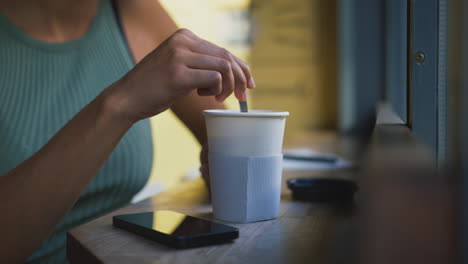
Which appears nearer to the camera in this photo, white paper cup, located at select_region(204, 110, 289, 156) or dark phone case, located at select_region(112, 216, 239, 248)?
dark phone case, located at select_region(112, 216, 239, 248)

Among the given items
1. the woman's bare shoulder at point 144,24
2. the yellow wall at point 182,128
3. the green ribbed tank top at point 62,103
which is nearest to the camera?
the green ribbed tank top at point 62,103

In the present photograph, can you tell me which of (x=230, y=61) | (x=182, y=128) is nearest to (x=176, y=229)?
(x=230, y=61)

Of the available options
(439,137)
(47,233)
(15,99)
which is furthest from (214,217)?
(15,99)

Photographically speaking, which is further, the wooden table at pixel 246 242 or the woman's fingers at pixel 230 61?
the woman's fingers at pixel 230 61

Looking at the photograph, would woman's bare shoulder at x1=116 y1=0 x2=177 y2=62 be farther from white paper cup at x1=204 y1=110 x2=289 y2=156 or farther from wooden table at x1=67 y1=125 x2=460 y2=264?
white paper cup at x1=204 y1=110 x2=289 y2=156

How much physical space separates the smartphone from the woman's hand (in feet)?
0.44

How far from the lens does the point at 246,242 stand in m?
0.58

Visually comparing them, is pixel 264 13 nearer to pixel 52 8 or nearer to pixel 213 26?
pixel 213 26

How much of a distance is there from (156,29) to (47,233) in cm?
63

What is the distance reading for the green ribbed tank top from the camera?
95 cm

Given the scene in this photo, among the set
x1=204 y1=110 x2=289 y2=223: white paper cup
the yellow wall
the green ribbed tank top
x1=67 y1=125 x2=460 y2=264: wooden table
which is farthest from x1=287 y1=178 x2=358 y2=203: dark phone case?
the yellow wall

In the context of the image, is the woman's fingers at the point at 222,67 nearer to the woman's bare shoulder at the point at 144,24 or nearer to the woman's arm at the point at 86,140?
the woman's arm at the point at 86,140

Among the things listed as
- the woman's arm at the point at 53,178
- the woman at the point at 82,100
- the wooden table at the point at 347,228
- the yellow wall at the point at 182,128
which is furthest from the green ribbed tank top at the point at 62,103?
the yellow wall at the point at 182,128

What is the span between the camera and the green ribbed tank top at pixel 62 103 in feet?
3.13
